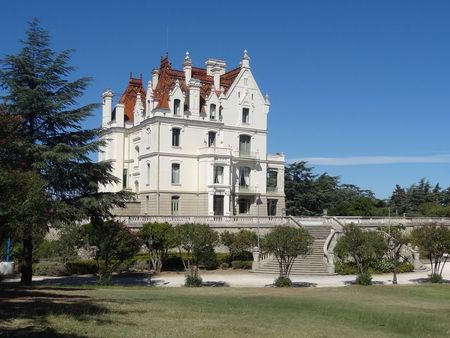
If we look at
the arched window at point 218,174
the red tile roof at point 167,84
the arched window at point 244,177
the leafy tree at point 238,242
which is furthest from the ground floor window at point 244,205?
the leafy tree at point 238,242

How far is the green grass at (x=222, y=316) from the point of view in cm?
1285

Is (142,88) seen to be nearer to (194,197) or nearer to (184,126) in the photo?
(184,126)

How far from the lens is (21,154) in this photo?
2542 cm

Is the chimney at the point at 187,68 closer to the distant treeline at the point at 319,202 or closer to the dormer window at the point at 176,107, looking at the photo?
the dormer window at the point at 176,107

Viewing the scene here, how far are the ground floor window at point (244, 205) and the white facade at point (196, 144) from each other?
11cm

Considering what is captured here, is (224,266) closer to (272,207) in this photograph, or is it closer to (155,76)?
(272,207)

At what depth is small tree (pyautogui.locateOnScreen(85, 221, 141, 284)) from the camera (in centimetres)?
2964

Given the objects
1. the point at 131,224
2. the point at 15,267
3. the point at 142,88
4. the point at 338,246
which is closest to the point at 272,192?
the point at 142,88

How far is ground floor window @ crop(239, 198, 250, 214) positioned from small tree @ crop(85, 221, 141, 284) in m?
28.7

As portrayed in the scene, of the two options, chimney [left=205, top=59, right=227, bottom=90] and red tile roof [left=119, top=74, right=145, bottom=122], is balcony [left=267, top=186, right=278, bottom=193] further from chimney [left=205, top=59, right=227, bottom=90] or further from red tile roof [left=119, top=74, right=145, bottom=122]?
red tile roof [left=119, top=74, right=145, bottom=122]

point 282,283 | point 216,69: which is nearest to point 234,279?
point 282,283

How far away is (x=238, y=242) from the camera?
1631 inches

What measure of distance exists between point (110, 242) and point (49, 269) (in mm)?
7276

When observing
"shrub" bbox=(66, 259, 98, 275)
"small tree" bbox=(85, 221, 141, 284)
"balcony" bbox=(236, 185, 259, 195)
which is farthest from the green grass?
"balcony" bbox=(236, 185, 259, 195)
